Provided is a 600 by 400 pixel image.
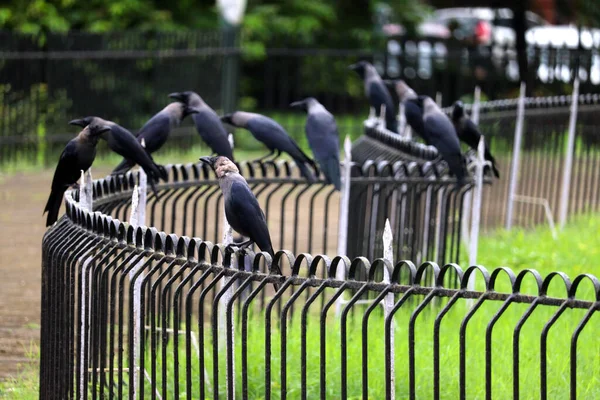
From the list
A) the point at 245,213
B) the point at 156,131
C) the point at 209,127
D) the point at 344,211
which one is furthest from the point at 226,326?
the point at 209,127

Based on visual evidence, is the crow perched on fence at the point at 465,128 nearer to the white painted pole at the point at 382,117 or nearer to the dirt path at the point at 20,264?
the white painted pole at the point at 382,117

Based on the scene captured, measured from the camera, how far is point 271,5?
22922mm

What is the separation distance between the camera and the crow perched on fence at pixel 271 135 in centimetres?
781

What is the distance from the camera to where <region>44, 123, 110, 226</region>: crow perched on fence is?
6180mm

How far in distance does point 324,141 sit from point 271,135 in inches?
15.9

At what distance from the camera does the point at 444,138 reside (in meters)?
8.14

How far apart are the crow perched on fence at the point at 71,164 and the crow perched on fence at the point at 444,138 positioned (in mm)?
2699

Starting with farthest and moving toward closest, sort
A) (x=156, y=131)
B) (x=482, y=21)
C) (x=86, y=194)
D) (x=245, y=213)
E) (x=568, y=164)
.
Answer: (x=482, y=21), (x=568, y=164), (x=156, y=131), (x=86, y=194), (x=245, y=213)

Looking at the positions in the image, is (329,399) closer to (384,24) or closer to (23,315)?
(23,315)

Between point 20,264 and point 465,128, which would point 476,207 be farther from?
point 20,264

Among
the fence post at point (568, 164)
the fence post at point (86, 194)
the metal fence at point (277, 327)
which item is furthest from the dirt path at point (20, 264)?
the fence post at point (568, 164)

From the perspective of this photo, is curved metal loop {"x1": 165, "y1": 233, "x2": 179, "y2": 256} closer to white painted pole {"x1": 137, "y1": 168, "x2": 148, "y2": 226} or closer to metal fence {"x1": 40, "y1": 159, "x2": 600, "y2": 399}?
metal fence {"x1": 40, "y1": 159, "x2": 600, "y2": 399}

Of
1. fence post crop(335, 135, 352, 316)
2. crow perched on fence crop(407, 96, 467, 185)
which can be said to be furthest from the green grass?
crow perched on fence crop(407, 96, 467, 185)

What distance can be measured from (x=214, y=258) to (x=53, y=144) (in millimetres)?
11701
